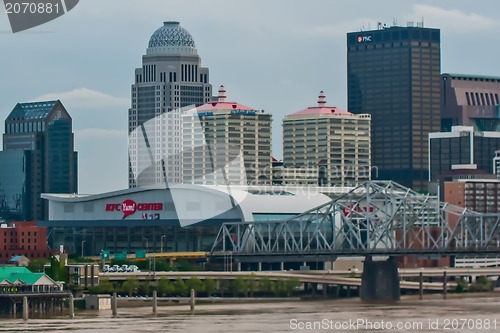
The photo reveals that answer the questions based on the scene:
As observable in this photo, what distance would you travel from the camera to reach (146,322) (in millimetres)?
155875

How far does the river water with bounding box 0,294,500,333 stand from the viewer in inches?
5822

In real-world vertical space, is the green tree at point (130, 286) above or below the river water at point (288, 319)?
above

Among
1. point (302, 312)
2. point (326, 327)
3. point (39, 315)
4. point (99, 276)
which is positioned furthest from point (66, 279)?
point (326, 327)

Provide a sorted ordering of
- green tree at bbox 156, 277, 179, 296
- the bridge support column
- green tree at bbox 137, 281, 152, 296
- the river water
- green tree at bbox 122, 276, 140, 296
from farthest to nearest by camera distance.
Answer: green tree at bbox 137, 281, 152, 296 → green tree at bbox 156, 277, 179, 296 → green tree at bbox 122, 276, 140, 296 → the bridge support column → the river water

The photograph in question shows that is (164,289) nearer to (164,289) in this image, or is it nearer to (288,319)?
(164,289)

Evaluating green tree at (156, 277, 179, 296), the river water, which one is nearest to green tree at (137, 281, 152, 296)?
green tree at (156, 277, 179, 296)

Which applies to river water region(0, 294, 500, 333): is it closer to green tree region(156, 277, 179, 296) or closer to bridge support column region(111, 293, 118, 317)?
bridge support column region(111, 293, 118, 317)

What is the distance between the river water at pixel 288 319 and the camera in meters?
148

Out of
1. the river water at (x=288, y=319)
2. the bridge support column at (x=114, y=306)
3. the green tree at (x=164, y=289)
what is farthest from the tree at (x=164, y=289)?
the bridge support column at (x=114, y=306)

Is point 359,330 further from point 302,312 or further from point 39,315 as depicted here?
point 39,315

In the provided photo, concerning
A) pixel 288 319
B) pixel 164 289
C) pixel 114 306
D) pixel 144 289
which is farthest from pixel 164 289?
pixel 288 319

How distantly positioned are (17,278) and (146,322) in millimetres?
30885

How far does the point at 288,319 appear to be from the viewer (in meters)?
159

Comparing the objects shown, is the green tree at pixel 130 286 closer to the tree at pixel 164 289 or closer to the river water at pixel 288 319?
the tree at pixel 164 289
